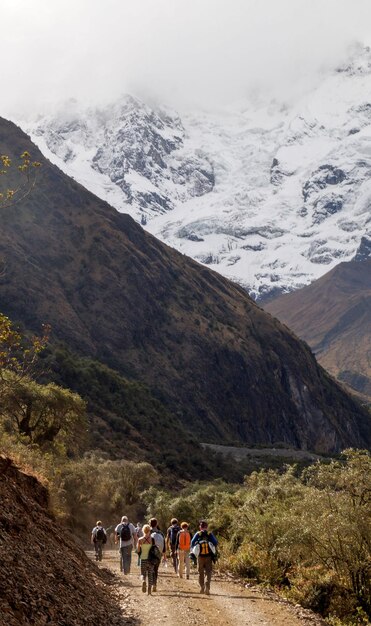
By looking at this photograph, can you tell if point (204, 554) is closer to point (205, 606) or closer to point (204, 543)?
point (204, 543)

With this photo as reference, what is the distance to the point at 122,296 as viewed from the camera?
13375 cm

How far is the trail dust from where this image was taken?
16.8 m

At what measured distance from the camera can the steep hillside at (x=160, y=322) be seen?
116500 millimetres

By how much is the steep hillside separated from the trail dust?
8362 centimetres

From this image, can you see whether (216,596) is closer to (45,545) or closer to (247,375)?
(45,545)

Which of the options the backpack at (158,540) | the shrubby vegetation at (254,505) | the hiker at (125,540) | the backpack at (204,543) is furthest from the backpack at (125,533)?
the backpack at (204,543)

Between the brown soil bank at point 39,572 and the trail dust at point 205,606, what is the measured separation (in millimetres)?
745

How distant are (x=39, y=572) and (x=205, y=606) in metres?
5.21

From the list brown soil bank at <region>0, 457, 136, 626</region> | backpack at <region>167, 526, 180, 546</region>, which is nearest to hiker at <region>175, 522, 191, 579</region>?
backpack at <region>167, 526, 180, 546</region>

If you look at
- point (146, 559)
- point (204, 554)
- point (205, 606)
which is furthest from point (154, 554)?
point (205, 606)

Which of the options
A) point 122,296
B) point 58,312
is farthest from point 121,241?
point 58,312

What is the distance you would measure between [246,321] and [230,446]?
52.2m

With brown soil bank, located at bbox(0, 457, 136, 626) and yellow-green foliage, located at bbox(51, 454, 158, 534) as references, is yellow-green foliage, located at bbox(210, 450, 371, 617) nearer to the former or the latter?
brown soil bank, located at bbox(0, 457, 136, 626)

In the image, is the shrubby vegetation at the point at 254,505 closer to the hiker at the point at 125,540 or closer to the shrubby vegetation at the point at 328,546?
the shrubby vegetation at the point at 328,546
